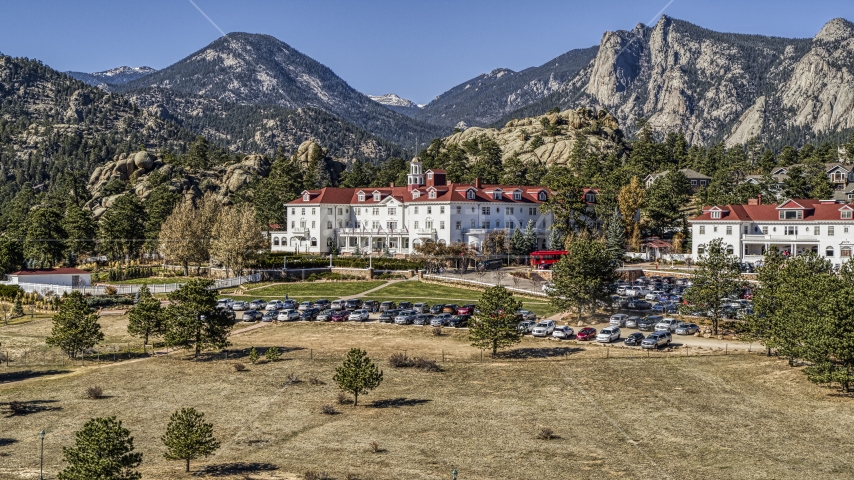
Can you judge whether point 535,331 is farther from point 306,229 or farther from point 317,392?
point 306,229

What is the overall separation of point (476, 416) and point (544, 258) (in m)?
70.7

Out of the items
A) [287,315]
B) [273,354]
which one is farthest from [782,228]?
[273,354]

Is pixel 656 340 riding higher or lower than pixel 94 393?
higher

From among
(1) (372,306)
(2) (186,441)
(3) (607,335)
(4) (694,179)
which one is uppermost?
(4) (694,179)

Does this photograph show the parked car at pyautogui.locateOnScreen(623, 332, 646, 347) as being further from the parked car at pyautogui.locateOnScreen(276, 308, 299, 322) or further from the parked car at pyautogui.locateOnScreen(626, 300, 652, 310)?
the parked car at pyautogui.locateOnScreen(276, 308, 299, 322)

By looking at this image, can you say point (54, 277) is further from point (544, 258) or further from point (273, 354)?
point (544, 258)

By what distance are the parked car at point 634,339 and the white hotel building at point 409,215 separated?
5695cm

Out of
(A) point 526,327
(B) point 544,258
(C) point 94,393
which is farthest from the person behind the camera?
(B) point 544,258

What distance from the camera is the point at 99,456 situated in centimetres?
3198

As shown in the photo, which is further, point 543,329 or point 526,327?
point 526,327

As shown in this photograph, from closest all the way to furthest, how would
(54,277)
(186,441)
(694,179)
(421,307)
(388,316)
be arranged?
(186,441), (388,316), (421,307), (54,277), (694,179)

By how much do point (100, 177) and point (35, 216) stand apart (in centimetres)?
6040

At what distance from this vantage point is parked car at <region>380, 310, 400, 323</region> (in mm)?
82188

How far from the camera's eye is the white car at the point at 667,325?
73512mm
